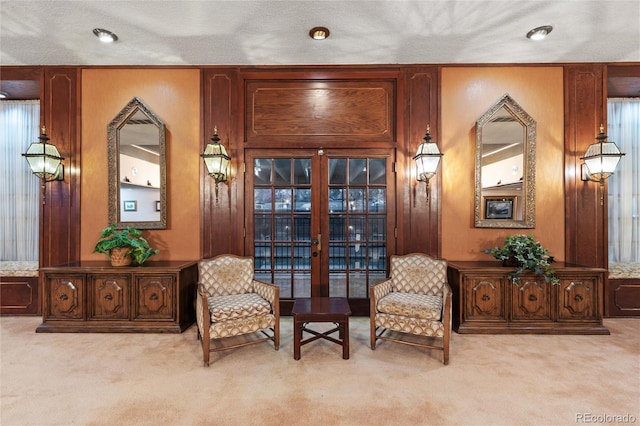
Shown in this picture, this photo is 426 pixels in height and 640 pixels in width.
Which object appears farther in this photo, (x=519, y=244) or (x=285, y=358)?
(x=519, y=244)

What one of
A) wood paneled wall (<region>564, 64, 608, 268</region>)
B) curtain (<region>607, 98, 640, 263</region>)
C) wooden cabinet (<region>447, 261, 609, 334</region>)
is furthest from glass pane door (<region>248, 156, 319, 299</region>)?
curtain (<region>607, 98, 640, 263</region>)

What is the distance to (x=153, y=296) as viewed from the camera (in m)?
3.26

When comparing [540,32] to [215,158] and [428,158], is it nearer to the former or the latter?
[428,158]

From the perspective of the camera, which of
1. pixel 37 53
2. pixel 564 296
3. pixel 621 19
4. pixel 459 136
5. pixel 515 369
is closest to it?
pixel 515 369

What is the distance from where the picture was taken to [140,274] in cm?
325

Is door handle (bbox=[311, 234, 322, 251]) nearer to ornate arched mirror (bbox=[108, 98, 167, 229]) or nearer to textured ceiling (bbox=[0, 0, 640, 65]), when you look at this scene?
ornate arched mirror (bbox=[108, 98, 167, 229])

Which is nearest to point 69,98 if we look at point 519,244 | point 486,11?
point 486,11

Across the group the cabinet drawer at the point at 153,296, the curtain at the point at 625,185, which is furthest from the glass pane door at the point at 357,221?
the curtain at the point at 625,185

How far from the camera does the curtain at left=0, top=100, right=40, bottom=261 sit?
4.22 meters

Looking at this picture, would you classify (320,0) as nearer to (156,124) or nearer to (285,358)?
(156,124)

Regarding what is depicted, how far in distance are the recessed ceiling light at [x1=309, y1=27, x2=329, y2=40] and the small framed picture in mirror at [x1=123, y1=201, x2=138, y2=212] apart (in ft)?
9.82

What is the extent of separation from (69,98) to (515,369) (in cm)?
588

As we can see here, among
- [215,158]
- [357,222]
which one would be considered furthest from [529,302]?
[215,158]

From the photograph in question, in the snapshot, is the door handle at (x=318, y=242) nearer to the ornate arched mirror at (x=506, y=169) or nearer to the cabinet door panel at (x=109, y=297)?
the ornate arched mirror at (x=506, y=169)
